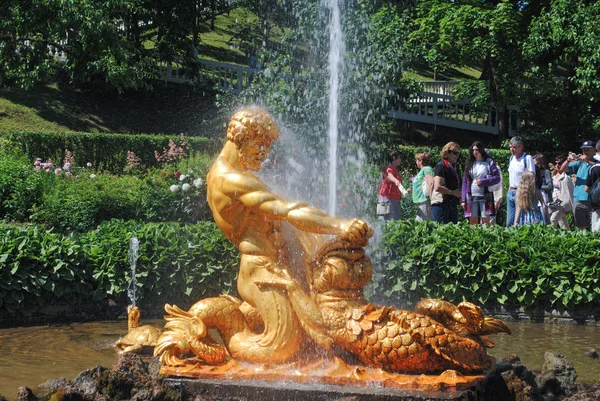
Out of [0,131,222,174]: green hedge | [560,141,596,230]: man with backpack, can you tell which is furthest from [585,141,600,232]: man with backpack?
[0,131,222,174]: green hedge

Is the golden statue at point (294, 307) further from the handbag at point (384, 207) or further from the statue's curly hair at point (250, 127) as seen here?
the handbag at point (384, 207)

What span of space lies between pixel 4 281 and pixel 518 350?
4.75 meters

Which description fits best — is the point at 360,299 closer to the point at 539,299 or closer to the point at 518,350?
the point at 518,350

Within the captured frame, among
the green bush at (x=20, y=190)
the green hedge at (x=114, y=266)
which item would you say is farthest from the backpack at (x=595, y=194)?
the green bush at (x=20, y=190)

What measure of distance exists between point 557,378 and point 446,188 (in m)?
5.38

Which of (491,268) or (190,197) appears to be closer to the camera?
(491,268)

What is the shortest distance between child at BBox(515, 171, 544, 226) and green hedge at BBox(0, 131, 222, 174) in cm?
969

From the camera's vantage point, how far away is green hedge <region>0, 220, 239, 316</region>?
320 inches

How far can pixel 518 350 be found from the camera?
7.18m

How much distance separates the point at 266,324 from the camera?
5285 mm

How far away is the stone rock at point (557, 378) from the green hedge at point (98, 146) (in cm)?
1371

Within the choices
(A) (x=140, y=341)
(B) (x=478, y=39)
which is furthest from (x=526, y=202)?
(B) (x=478, y=39)

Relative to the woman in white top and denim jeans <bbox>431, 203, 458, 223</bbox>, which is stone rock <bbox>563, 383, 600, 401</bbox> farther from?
the woman in white top

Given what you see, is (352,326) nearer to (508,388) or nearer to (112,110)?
(508,388)
